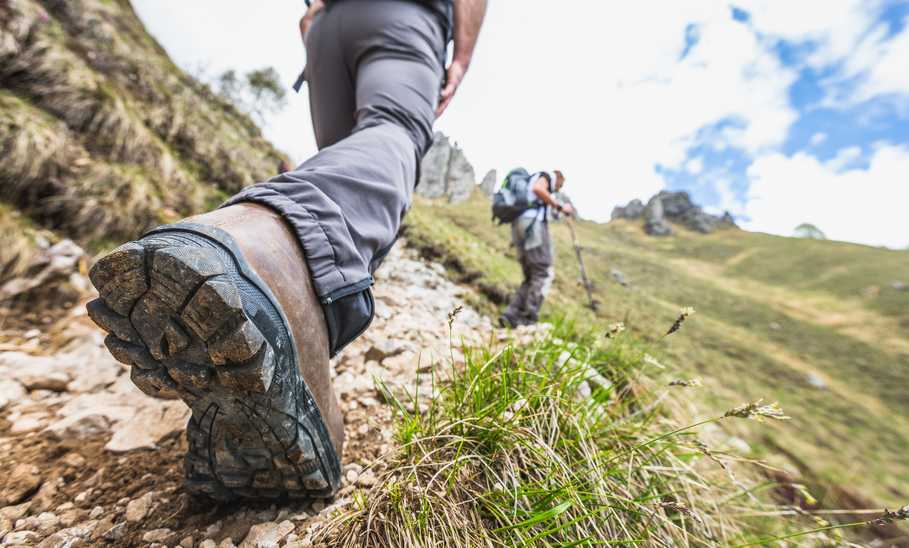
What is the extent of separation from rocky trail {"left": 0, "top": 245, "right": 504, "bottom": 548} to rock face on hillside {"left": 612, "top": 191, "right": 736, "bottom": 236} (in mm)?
76008

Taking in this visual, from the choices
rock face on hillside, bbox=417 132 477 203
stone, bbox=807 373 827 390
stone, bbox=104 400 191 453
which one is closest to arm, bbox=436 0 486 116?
stone, bbox=104 400 191 453

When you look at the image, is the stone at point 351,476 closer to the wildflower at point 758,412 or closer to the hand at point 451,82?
the wildflower at point 758,412

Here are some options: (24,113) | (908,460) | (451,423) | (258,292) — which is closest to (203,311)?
(258,292)

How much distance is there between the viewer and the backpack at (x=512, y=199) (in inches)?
205

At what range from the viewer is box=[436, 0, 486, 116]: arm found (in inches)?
61.7

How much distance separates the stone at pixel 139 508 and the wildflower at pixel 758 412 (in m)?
1.54

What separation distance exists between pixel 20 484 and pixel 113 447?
211 millimetres

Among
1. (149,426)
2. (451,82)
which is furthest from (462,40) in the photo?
(149,426)

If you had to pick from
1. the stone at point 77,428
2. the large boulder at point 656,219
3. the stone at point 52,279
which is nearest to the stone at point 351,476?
the stone at point 77,428

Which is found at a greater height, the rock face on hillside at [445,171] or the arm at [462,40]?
the rock face on hillside at [445,171]

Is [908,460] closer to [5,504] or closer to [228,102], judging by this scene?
[5,504]

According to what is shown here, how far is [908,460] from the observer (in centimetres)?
805

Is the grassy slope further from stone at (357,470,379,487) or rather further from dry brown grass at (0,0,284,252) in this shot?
dry brown grass at (0,0,284,252)

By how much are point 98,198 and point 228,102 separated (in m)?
11.3
